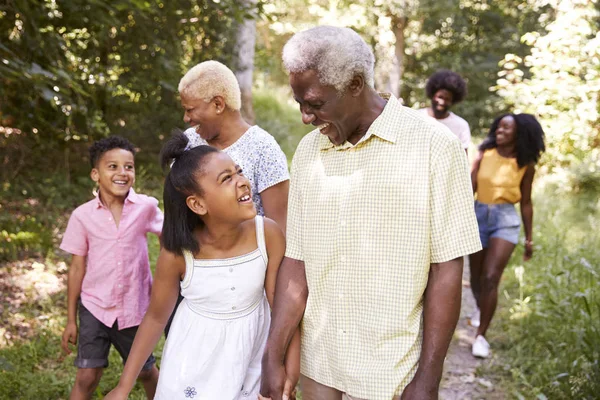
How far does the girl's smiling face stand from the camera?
2.37 metres

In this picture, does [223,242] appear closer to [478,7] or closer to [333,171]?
[333,171]

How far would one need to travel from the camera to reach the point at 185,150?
249cm

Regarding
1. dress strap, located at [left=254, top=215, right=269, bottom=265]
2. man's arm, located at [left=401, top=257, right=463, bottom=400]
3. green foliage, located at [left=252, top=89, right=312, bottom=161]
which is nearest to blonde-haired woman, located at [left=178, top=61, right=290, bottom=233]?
dress strap, located at [left=254, top=215, right=269, bottom=265]

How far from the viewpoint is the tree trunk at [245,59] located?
34.9ft

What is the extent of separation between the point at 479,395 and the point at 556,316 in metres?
1.14

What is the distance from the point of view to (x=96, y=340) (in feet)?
10.4

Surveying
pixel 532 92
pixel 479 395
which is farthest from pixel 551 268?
pixel 532 92

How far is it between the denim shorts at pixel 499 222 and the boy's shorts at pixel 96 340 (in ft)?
9.40

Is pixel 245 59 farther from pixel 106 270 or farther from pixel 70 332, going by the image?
pixel 70 332

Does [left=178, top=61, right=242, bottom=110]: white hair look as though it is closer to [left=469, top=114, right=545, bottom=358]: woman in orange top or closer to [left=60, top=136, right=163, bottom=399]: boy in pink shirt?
[left=60, top=136, right=163, bottom=399]: boy in pink shirt

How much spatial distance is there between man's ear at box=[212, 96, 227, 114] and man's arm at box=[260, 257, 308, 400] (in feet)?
3.15

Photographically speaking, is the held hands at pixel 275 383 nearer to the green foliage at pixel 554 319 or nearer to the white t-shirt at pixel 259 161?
the white t-shirt at pixel 259 161

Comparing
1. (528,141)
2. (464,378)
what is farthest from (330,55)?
(528,141)

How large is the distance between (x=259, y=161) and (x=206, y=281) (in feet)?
2.27
